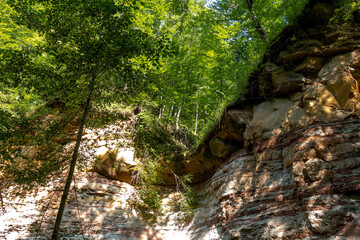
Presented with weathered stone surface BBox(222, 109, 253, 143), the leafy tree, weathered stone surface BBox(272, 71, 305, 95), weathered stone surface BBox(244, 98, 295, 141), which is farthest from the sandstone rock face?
the leafy tree

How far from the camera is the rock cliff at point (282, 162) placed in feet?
16.1

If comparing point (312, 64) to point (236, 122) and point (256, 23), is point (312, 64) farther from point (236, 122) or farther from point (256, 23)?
point (256, 23)

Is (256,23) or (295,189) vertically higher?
(256,23)

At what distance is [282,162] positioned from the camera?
20.5ft

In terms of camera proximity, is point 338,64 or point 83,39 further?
point 338,64

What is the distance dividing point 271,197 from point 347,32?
564 cm

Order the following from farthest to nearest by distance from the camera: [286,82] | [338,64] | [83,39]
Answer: [286,82], [338,64], [83,39]

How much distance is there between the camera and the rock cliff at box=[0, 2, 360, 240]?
4898 millimetres

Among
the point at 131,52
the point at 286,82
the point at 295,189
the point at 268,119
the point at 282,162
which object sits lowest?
the point at 295,189

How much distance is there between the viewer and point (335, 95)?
20.4 feet

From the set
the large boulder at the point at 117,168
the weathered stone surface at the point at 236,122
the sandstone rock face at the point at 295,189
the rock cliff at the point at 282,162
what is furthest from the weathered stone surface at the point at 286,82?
the large boulder at the point at 117,168

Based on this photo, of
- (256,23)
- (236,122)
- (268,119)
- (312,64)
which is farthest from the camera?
(256,23)

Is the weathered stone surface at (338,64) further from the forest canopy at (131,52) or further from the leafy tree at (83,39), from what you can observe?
the leafy tree at (83,39)

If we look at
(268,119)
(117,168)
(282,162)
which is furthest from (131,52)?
(117,168)
